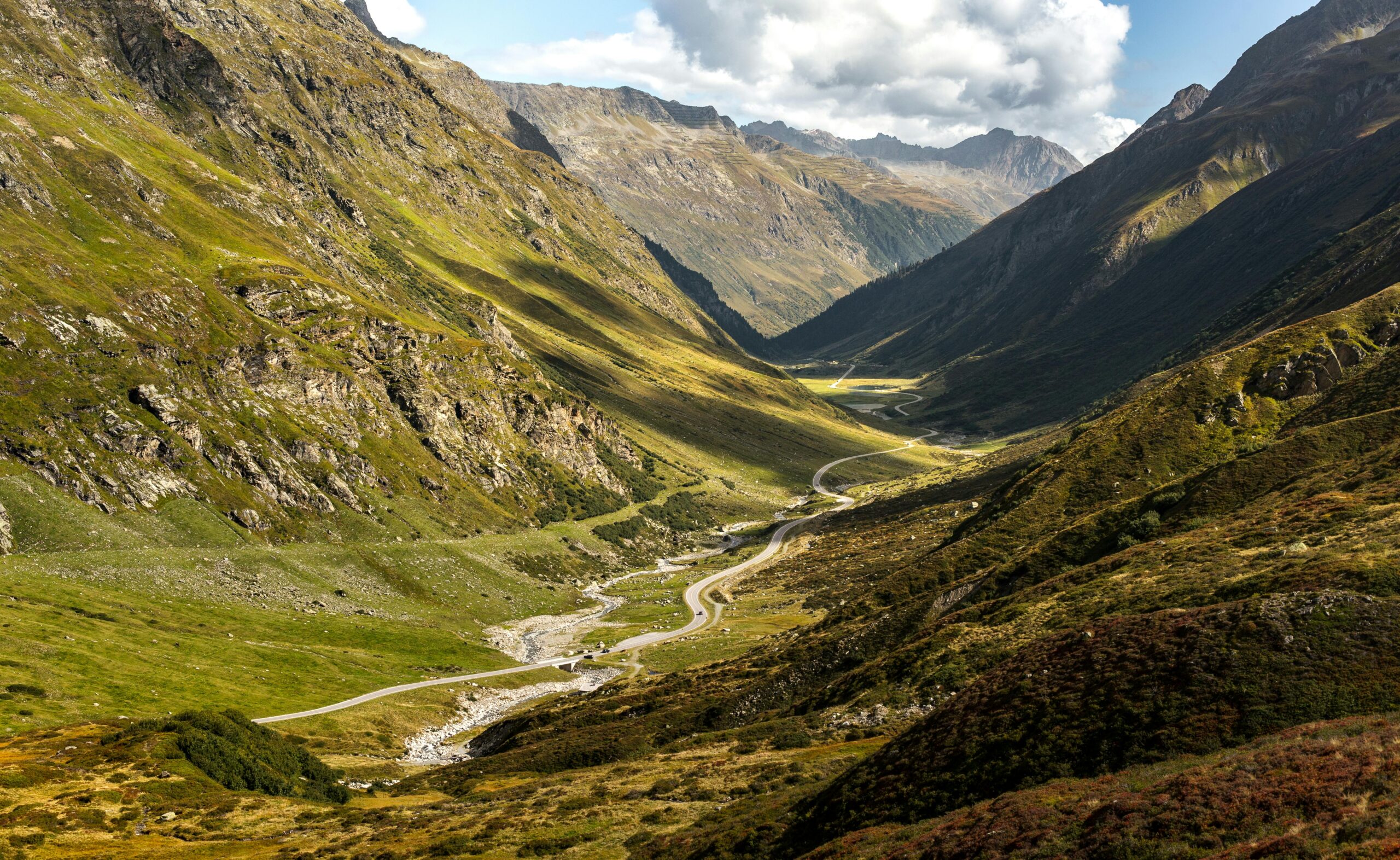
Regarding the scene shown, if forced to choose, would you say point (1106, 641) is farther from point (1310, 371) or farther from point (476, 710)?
point (476, 710)

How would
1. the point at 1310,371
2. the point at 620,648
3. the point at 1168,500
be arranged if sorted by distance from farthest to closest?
1. the point at 620,648
2. the point at 1310,371
3. the point at 1168,500

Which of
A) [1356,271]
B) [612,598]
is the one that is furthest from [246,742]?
[1356,271]

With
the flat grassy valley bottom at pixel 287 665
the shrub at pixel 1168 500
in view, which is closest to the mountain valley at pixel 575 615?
the shrub at pixel 1168 500

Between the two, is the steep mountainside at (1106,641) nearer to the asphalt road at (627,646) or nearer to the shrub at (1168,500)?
the shrub at (1168,500)

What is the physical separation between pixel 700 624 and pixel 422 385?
9271cm

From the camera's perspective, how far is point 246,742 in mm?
64000

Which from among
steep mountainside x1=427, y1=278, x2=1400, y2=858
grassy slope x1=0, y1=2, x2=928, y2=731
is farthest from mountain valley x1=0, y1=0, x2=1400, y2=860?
grassy slope x1=0, y1=2, x2=928, y2=731

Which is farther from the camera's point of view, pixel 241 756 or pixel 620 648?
pixel 620 648

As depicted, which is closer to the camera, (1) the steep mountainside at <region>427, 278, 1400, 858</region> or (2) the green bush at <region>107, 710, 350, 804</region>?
(1) the steep mountainside at <region>427, 278, 1400, 858</region>

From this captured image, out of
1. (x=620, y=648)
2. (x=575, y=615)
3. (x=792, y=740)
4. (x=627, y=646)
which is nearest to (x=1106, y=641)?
(x=792, y=740)

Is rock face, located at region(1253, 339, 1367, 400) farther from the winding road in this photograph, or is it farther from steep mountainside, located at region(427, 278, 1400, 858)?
the winding road

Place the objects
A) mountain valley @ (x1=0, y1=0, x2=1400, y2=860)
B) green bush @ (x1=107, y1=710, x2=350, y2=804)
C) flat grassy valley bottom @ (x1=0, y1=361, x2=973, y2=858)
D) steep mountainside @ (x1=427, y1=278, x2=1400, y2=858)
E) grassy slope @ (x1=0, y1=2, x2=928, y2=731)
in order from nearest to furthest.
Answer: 1. steep mountainside @ (x1=427, y1=278, x2=1400, y2=858)
2. mountain valley @ (x1=0, y1=0, x2=1400, y2=860)
3. flat grassy valley bottom @ (x1=0, y1=361, x2=973, y2=858)
4. green bush @ (x1=107, y1=710, x2=350, y2=804)
5. grassy slope @ (x1=0, y1=2, x2=928, y2=731)

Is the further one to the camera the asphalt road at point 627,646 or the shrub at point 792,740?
the asphalt road at point 627,646

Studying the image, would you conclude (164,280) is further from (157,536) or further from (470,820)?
(470,820)
